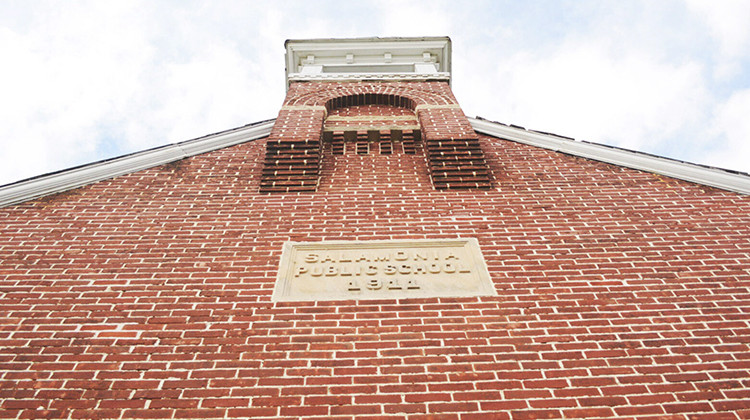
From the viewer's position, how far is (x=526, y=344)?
3604mm

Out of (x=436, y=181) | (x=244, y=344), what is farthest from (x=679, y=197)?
(x=244, y=344)

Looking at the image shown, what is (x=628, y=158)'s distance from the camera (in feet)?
19.9

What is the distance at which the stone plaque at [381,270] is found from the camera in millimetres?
4113

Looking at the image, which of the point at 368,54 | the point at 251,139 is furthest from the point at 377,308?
the point at 368,54

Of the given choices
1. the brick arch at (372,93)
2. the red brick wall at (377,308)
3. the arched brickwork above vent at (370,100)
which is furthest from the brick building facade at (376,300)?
the arched brickwork above vent at (370,100)

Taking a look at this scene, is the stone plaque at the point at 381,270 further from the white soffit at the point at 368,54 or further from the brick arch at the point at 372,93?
the white soffit at the point at 368,54

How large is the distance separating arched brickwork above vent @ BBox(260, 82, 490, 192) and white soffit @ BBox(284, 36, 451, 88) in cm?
196

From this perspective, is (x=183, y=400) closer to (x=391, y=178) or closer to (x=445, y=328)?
(x=445, y=328)

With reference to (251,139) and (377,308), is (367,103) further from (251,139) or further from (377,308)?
(377,308)

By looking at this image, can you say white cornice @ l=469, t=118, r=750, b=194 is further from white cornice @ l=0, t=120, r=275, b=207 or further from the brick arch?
white cornice @ l=0, t=120, r=275, b=207

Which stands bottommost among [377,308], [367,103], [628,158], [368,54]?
[377,308]

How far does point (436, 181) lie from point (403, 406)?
303 cm

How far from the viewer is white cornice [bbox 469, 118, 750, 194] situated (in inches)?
220

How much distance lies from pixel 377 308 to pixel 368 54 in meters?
7.86
